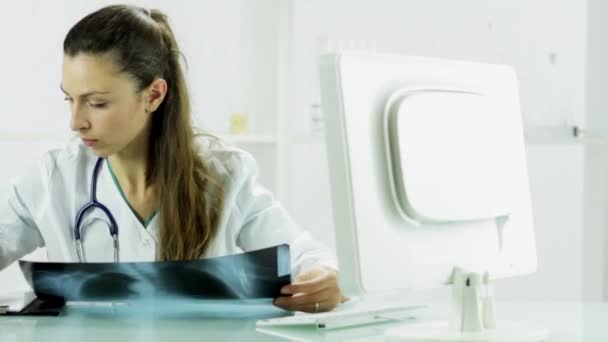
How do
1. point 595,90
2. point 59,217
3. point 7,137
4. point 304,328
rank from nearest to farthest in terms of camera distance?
1. point 304,328
2. point 59,217
3. point 7,137
4. point 595,90

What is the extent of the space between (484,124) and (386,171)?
18 centimetres

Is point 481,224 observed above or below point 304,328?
above

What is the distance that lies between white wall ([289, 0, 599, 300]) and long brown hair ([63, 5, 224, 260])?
969mm

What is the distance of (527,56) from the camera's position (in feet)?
10.2

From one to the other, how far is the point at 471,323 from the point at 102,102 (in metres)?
1.21

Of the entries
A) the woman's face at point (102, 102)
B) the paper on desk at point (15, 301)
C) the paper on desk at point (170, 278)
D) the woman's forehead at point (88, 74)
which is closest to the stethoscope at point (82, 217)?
the woman's face at point (102, 102)

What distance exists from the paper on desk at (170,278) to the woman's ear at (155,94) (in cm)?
67

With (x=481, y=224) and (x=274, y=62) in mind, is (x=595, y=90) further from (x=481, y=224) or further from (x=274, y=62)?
(x=481, y=224)

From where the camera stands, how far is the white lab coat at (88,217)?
2.03 metres

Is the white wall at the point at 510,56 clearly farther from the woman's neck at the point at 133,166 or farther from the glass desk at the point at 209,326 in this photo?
the glass desk at the point at 209,326

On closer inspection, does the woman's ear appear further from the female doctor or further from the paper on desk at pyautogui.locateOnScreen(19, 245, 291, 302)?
the paper on desk at pyautogui.locateOnScreen(19, 245, 291, 302)

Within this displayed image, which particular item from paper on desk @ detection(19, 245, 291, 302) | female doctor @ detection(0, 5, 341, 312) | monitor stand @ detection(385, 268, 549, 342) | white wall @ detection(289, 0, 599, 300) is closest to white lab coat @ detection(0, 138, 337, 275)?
female doctor @ detection(0, 5, 341, 312)

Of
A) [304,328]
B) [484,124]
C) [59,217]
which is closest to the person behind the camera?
[484,124]

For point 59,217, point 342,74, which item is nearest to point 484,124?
point 342,74
